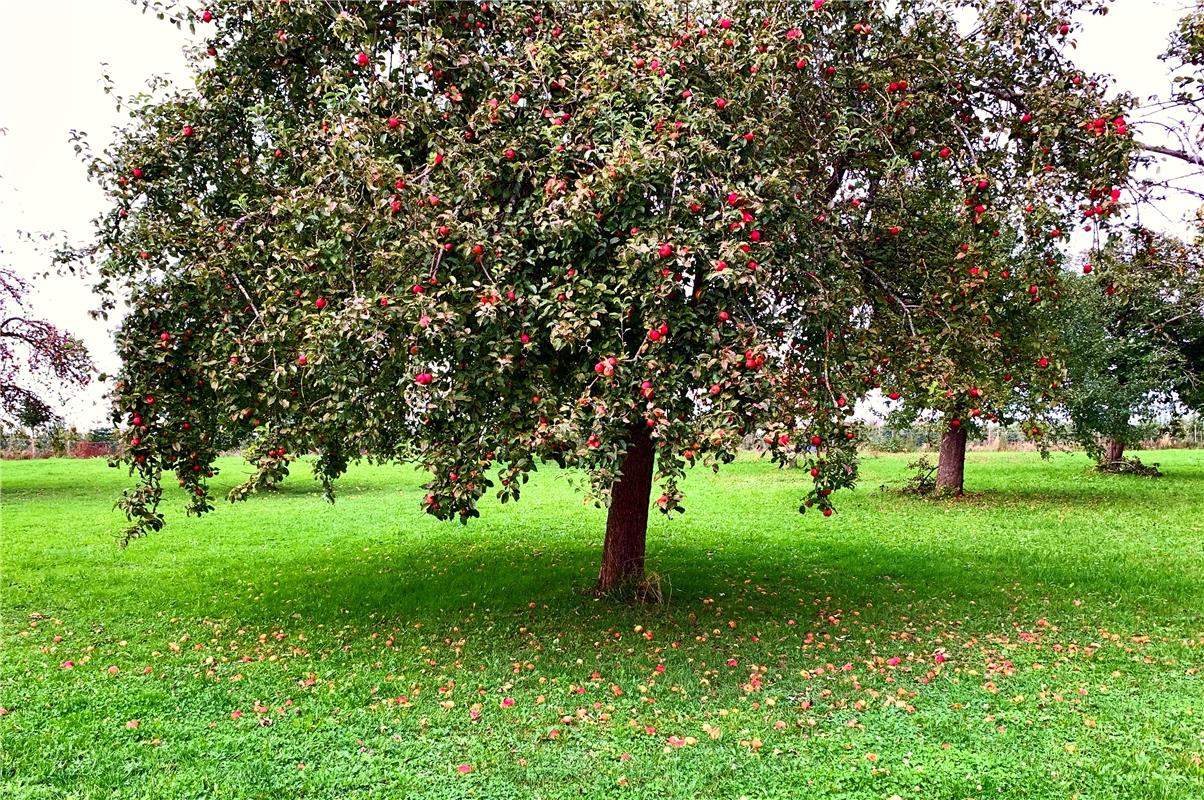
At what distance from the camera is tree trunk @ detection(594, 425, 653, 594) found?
7.90m

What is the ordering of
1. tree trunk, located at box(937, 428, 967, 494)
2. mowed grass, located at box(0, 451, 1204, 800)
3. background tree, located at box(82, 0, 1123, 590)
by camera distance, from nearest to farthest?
mowed grass, located at box(0, 451, 1204, 800)
background tree, located at box(82, 0, 1123, 590)
tree trunk, located at box(937, 428, 967, 494)

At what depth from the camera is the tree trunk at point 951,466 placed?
57.5 ft

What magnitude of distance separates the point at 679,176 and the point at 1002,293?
11.0 feet

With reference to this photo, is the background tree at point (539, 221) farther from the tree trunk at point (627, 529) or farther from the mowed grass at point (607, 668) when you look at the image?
the tree trunk at point (627, 529)

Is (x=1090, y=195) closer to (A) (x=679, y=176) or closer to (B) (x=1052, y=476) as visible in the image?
(A) (x=679, y=176)

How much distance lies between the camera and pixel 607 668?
20.9ft

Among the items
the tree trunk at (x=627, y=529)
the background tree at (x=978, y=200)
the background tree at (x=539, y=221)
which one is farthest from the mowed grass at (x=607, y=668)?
the background tree at (x=978, y=200)

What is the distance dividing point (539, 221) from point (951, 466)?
15520 mm

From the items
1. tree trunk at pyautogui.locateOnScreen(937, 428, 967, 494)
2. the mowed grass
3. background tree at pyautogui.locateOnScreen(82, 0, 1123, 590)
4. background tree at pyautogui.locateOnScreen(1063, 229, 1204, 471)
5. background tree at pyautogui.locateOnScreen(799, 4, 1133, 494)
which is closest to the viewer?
the mowed grass

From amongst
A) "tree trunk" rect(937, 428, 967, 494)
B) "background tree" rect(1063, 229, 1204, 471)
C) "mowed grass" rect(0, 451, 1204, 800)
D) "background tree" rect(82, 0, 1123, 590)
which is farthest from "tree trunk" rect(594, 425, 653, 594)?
"tree trunk" rect(937, 428, 967, 494)

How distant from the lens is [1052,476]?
20859 millimetres

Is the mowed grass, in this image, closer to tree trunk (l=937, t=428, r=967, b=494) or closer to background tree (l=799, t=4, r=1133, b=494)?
background tree (l=799, t=4, r=1133, b=494)

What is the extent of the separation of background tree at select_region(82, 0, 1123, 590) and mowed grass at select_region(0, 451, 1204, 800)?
3.26 feet

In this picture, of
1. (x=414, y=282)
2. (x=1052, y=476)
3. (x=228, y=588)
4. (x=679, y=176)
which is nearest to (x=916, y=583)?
(x=679, y=176)
